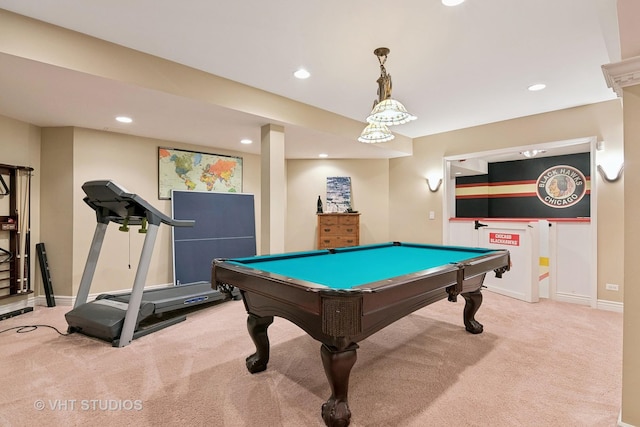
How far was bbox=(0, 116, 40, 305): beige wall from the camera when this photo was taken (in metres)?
3.52

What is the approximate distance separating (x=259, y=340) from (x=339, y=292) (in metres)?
1.11

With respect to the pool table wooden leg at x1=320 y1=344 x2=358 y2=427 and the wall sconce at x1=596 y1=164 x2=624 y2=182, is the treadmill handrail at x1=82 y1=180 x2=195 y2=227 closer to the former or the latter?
the pool table wooden leg at x1=320 y1=344 x2=358 y2=427

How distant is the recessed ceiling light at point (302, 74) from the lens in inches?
121

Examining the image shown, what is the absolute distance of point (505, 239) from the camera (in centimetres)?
440

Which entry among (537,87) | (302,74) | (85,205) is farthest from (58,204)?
(537,87)

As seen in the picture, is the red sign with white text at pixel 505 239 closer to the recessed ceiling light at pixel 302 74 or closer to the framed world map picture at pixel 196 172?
the recessed ceiling light at pixel 302 74

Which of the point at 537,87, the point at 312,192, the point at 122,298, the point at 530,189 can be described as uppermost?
the point at 537,87

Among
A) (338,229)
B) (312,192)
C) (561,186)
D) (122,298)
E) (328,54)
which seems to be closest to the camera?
(328,54)

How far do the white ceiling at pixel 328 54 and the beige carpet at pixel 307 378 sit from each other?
229cm

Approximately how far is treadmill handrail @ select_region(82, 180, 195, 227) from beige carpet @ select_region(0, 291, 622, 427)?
112 centimetres

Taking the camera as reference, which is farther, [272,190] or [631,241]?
[272,190]

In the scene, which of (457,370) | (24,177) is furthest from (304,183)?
(457,370)

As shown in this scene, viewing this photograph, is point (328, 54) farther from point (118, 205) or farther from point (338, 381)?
point (338, 381)

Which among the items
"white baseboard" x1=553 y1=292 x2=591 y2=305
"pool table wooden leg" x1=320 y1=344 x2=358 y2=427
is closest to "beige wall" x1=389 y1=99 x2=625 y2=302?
"white baseboard" x1=553 y1=292 x2=591 y2=305
